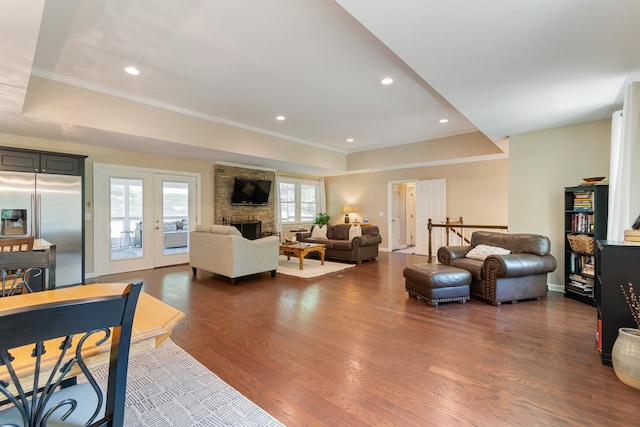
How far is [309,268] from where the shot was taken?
20.8 feet

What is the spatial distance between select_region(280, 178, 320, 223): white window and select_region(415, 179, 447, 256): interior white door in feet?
11.4

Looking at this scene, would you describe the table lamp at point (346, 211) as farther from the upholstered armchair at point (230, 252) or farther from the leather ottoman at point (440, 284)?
the leather ottoman at point (440, 284)

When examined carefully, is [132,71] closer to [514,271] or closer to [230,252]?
[230,252]

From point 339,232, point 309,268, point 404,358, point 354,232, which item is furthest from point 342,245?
point 404,358

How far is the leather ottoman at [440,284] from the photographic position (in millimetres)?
3885

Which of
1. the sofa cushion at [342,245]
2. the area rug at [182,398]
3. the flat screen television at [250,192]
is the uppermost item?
the flat screen television at [250,192]

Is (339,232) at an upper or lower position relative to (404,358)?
upper

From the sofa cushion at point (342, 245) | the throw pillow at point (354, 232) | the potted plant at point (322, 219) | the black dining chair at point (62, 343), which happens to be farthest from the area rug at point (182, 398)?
the potted plant at point (322, 219)

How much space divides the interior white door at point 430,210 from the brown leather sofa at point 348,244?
1646mm

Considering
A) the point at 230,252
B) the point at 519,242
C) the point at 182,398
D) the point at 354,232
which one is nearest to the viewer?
the point at 182,398

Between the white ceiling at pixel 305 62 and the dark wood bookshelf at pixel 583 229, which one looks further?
the dark wood bookshelf at pixel 583 229

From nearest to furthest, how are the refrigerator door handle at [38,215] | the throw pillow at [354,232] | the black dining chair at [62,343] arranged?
the black dining chair at [62,343], the refrigerator door handle at [38,215], the throw pillow at [354,232]

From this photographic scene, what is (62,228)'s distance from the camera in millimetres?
4781

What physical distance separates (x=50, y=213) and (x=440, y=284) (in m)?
5.85
